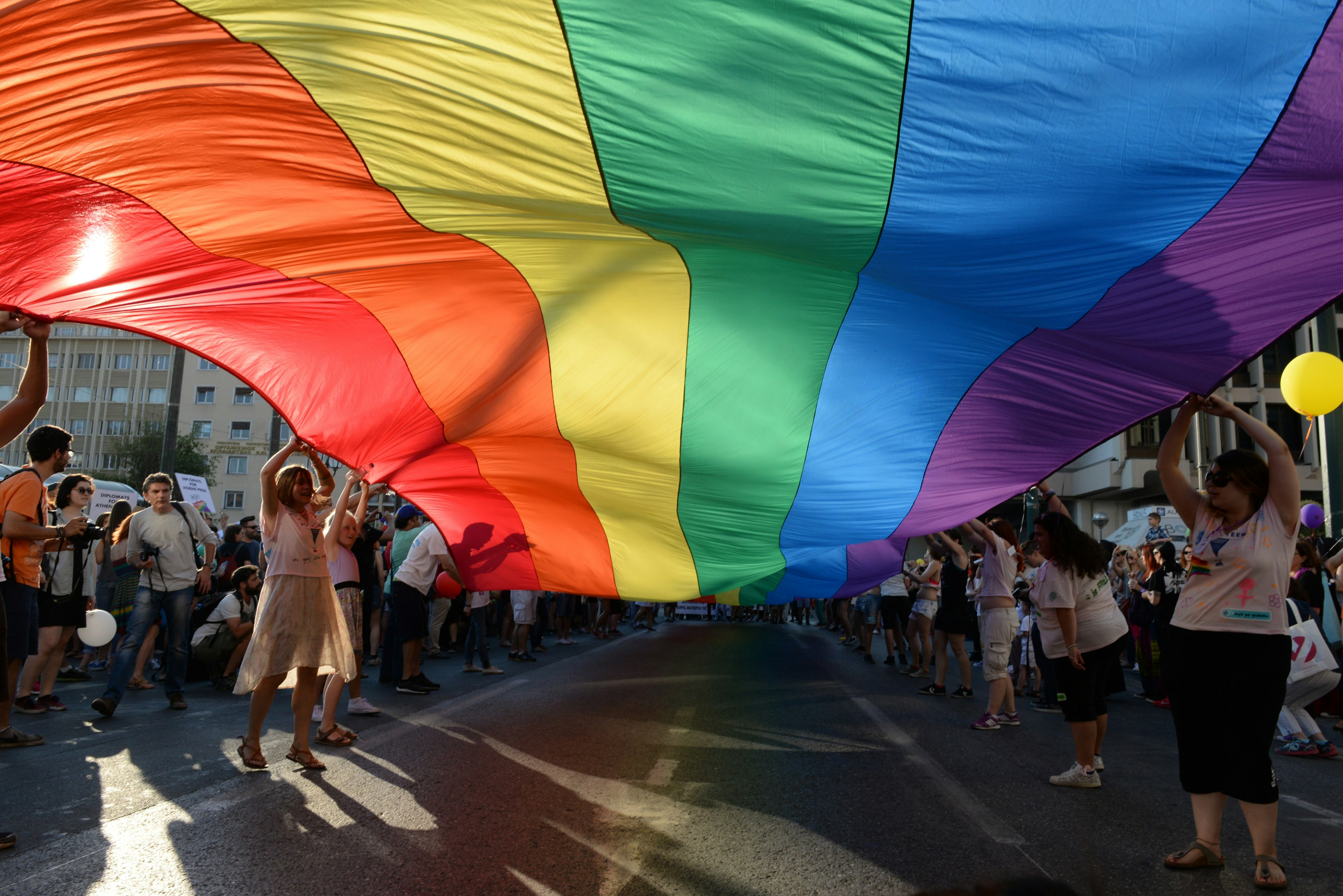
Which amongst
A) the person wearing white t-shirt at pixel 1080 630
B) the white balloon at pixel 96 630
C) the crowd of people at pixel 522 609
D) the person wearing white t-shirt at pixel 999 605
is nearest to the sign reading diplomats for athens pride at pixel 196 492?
the crowd of people at pixel 522 609

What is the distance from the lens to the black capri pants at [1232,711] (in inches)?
145

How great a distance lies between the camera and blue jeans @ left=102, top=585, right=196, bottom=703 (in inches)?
288

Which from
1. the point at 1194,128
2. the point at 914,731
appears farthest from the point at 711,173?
the point at 914,731

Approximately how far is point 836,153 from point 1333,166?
6.05 ft

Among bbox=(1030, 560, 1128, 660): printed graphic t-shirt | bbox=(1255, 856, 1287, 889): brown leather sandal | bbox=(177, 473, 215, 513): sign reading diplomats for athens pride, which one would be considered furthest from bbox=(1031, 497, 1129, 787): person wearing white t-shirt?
bbox=(177, 473, 215, 513): sign reading diplomats for athens pride

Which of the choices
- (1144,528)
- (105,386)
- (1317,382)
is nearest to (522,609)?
(1317,382)

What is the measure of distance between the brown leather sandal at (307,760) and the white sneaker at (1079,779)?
453 centimetres

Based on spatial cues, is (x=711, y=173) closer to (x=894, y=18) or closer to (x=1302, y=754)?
(x=894, y=18)

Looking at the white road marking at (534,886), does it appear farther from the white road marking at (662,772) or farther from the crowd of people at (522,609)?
the crowd of people at (522,609)

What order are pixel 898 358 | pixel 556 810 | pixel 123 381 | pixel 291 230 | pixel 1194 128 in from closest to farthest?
pixel 1194 128, pixel 291 230, pixel 556 810, pixel 898 358, pixel 123 381

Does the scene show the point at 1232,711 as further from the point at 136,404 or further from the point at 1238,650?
the point at 136,404

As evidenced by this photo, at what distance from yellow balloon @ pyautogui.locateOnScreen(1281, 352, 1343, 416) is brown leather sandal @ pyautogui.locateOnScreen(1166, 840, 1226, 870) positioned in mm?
5928

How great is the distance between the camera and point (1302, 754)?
7074 mm

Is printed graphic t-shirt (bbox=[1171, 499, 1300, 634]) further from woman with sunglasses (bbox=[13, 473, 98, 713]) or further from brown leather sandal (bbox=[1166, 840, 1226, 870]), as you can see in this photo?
woman with sunglasses (bbox=[13, 473, 98, 713])
